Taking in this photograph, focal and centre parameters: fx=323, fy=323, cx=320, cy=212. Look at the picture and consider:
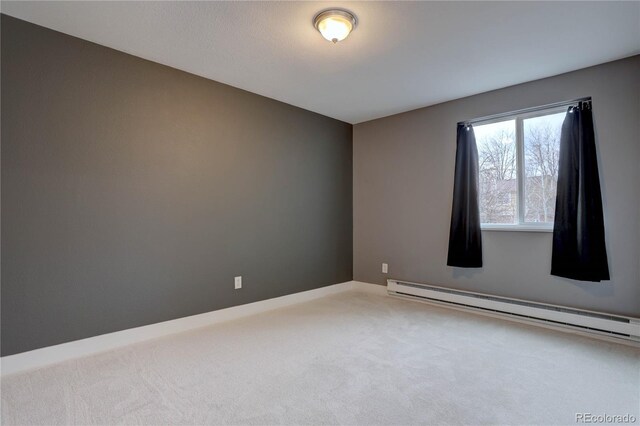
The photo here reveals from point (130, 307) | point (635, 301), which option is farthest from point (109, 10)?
point (635, 301)

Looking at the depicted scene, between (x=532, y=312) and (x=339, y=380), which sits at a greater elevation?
(x=532, y=312)

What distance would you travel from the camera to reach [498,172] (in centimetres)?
348

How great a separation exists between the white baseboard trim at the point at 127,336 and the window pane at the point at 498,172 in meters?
2.36

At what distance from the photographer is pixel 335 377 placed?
2.07 m

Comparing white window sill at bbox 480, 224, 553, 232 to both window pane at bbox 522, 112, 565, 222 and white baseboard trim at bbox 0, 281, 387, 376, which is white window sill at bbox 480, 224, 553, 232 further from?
white baseboard trim at bbox 0, 281, 387, 376

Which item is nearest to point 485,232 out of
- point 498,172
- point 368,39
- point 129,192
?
point 498,172

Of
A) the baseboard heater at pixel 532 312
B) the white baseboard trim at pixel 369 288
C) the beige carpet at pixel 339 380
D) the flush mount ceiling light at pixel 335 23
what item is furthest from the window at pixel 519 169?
the flush mount ceiling light at pixel 335 23

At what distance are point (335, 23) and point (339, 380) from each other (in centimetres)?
234

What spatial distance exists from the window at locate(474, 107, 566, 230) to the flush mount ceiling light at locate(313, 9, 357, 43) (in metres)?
2.13

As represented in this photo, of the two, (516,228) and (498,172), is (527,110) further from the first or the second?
(516,228)

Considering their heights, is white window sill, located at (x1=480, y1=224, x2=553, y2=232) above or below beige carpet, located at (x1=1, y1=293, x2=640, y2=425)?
above

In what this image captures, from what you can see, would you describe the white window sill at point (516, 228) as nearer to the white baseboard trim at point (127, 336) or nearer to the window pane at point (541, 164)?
the window pane at point (541, 164)

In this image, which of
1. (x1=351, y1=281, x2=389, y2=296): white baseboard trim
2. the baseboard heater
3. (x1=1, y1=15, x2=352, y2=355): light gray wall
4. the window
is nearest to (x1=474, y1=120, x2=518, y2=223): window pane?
the window

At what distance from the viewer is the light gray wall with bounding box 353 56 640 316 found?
8.90ft
